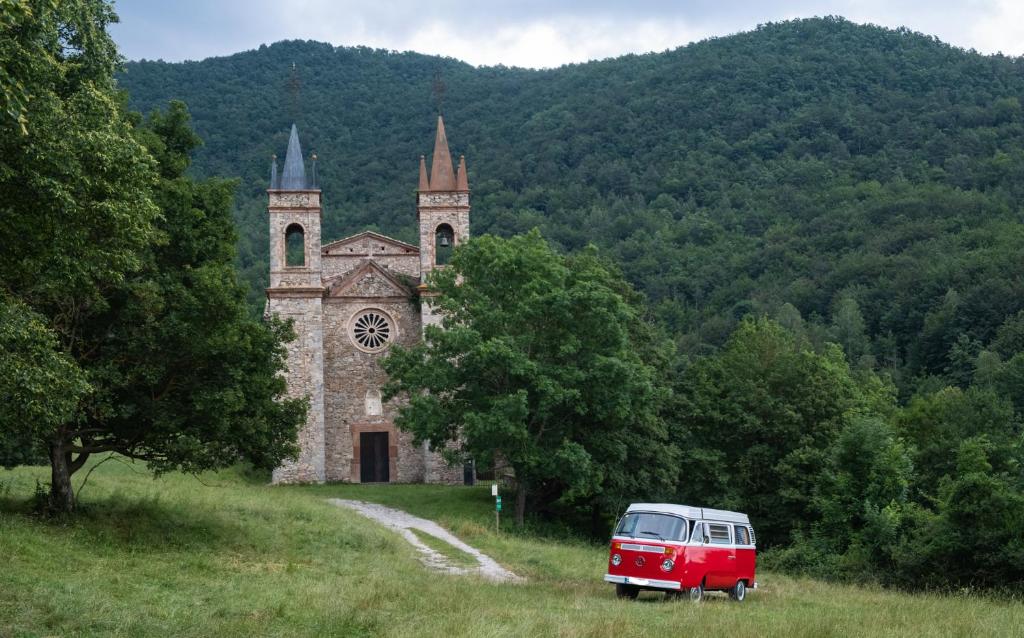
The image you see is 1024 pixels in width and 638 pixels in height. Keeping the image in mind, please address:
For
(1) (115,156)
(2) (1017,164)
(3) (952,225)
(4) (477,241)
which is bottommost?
(1) (115,156)

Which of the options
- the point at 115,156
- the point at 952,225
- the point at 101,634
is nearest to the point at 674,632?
the point at 101,634

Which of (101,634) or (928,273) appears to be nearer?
(101,634)

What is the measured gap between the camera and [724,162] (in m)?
106

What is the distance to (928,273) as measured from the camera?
7762cm

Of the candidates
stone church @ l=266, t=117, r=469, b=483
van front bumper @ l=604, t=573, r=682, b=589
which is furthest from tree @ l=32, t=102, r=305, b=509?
stone church @ l=266, t=117, r=469, b=483

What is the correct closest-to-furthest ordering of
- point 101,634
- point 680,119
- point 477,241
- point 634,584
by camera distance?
point 101,634
point 634,584
point 477,241
point 680,119

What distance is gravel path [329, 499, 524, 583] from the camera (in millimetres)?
21734

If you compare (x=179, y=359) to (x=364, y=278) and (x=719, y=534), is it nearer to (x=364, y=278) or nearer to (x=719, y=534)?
(x=719, y=534)

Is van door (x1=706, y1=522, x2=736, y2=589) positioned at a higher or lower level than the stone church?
lower

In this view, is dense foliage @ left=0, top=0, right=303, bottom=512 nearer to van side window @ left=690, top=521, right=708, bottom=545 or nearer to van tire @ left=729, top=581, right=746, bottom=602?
van side window @ left=690, top=521, right=708, bottom=545

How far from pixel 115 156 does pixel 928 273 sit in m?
73.1

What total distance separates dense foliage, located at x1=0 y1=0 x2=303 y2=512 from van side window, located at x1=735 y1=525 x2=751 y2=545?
956cm

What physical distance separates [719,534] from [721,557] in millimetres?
392

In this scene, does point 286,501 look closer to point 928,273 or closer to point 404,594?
point 404,594
